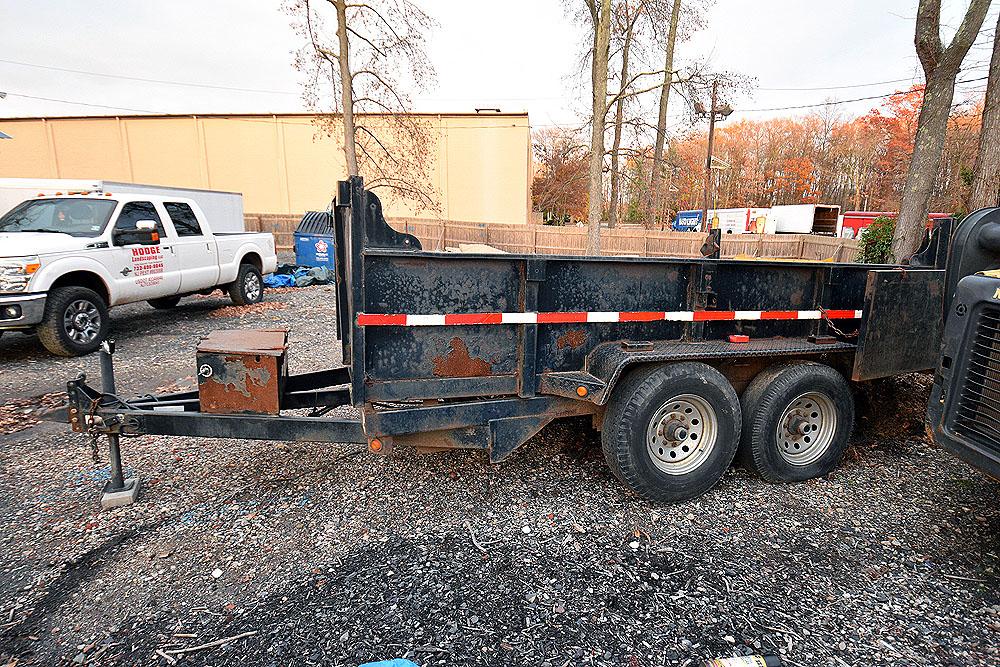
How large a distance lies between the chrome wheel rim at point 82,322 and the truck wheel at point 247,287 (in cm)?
375

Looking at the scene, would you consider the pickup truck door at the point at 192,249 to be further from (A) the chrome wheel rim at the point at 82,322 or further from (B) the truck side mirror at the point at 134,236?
(A) the chrome wheel rim at the point at 82,322

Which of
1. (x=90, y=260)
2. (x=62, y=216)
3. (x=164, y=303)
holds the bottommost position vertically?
(x=164, y=303)

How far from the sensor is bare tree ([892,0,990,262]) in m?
8.72

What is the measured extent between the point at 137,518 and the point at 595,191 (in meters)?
16.4

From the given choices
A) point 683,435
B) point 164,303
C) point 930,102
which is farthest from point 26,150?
point 930,102

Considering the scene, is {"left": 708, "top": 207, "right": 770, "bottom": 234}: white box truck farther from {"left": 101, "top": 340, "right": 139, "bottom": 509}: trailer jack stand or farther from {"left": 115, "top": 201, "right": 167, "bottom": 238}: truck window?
{"left": 101, "top": 340, "right": 139, "bottom": 509}: trailer jack stand

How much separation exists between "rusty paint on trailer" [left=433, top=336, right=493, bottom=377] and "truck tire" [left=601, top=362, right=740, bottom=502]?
36.5 inches

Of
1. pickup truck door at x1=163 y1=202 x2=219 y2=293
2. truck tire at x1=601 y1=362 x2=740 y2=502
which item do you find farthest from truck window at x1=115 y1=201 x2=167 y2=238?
truck tire at x1=601 y1=362 x2=740 y2=502

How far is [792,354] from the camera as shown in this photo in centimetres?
393

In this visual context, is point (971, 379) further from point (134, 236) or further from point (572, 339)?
point (134, 236)

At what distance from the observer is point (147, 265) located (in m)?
8.61

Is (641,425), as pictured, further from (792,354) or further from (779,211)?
(779,211)

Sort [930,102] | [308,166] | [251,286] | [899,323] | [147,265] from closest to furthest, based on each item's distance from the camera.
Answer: [899,323] → [147,265] → [930,102] → [251,286] → [308,166]

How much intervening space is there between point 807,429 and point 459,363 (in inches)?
108
